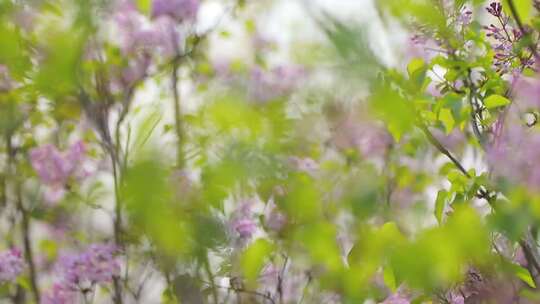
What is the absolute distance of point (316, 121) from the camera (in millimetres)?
1359

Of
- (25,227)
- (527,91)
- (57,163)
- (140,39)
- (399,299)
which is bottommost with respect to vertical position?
(399,299)

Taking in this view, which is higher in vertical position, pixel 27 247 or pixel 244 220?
pixel 27 247

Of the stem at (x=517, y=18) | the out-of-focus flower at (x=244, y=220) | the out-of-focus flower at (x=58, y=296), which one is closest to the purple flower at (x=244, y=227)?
the out-of-focus flower at (x=244, y=220)

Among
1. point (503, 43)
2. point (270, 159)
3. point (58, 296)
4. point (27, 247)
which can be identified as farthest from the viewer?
point (27, 247)

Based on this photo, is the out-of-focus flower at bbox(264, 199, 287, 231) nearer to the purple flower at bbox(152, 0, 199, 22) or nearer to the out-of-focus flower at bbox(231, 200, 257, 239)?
the out-of-focus flower at bbox(231, 200, 257, 239)

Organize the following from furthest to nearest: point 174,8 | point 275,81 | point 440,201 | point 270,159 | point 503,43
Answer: point 275,81, point 174,8, point 503,43, point 440,201, point 270,159

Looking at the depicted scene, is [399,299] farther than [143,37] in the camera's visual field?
No

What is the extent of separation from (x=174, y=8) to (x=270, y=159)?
1.29 m

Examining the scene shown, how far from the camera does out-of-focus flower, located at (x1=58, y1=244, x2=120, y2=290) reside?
1.80 metres

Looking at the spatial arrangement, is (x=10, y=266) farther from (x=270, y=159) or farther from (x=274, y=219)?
(x=270, y=159)

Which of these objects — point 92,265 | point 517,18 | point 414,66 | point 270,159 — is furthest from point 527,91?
point 92,265

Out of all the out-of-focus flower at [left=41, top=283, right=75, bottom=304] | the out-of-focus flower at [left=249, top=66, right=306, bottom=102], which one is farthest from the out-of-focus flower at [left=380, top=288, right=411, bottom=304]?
the out-of-focus flower at [left=249, top=66, right=306, bottom=102]

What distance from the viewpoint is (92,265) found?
180cm

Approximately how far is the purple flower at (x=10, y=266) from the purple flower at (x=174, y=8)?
68 cm
